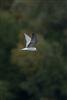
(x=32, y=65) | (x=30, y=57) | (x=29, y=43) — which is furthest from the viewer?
(x=32, y=65)

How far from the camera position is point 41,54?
6.55 meters

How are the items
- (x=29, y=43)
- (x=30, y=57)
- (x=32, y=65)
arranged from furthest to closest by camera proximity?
(x=32, y=65)
(x=30, y=57)
(x=29, y=43)

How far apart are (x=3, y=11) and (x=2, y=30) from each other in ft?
0.83

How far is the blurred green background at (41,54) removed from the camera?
6.71m

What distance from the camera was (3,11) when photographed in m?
6.91

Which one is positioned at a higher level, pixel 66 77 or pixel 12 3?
pixel 12 3

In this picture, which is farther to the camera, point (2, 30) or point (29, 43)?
point (2, 30)

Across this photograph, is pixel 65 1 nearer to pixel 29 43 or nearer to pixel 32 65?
pixel 32 65

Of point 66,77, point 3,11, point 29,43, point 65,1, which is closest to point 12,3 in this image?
point 3,11

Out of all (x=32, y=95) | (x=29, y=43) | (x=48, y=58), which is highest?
(x=29, y=43)

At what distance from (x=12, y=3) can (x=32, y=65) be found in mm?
752

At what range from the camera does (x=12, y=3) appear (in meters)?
6.94

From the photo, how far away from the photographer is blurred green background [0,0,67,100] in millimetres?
6707

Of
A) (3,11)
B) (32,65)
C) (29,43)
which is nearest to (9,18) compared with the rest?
(3,11)
